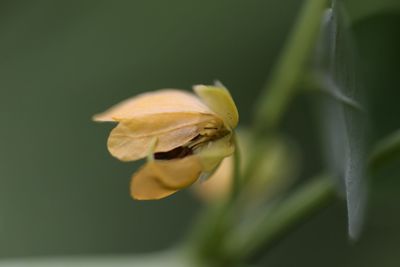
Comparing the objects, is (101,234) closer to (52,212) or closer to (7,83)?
(52,212)

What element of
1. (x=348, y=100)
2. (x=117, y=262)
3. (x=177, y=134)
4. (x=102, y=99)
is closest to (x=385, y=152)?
(x=348, y=100)

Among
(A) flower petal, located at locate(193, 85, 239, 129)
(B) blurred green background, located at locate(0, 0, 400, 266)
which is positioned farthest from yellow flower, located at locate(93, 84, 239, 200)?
(B) blurred green background, located at locate(0, 0, 400, 266)

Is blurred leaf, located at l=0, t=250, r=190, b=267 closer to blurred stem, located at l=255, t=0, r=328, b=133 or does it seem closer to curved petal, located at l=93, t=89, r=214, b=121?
blurred stem, located at l=255, t=0, r=328, b=133

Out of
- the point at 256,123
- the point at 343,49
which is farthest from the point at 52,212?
the point at 343,49

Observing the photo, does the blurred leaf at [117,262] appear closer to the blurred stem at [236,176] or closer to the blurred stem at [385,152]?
the blurred stem at [236,176]

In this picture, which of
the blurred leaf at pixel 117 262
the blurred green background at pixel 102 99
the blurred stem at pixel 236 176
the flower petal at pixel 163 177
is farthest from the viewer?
the blurred green background at pixel 102 99

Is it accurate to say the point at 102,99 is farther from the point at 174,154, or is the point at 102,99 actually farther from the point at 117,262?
the point at 174,154

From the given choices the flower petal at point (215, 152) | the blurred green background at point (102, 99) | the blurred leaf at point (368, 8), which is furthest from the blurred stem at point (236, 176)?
the blurred green background at point (102, 99)
